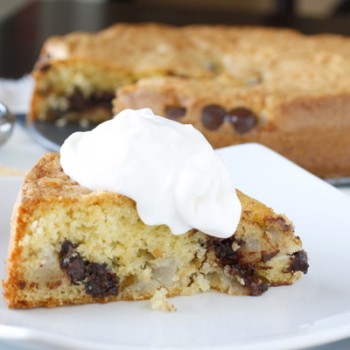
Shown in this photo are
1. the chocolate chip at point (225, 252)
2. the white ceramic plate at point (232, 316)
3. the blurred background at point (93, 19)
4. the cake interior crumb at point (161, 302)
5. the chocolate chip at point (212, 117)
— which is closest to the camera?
the white ceramic plate at point (232, 316)

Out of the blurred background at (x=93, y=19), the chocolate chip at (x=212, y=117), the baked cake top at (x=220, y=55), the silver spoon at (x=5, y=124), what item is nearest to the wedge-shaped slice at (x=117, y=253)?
the chocolate chip at (x=212, y=117)

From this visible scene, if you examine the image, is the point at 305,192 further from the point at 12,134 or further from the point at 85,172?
the point at 12,134

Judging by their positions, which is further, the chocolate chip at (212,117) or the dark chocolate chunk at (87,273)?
the chocolate chip at (212,117)

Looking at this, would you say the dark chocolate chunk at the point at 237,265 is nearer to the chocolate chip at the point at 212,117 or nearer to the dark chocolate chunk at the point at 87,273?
the dark chocolate chunk at the point at 87,273

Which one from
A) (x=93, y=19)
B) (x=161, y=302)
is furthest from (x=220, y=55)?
(x=161, y=302)

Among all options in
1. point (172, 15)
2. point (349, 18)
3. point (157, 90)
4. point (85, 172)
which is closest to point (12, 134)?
point (157, 90)

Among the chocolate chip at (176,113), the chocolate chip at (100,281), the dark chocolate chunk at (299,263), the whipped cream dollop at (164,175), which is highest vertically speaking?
the whipped cream dollop at (164,175)

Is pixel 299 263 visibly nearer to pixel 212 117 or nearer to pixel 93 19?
pixel 212 117
